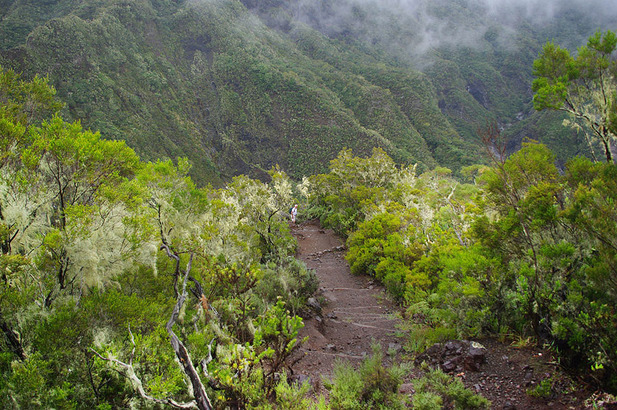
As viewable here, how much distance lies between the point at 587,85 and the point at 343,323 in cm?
825

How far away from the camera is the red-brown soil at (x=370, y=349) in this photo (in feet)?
14.5

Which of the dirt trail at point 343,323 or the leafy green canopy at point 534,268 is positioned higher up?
the leafy green canopy at point 534,268

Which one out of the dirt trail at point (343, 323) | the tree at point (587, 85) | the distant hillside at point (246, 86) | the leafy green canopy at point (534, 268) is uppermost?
the distant hillside at point (246, 86)

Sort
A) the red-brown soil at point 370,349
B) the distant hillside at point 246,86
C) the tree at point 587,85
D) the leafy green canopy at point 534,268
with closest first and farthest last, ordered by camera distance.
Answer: the leafy green canopy at point 534,268, the red-brown soil at point 370,349, the tree at point 587,85, the distant hillside at point 246,86

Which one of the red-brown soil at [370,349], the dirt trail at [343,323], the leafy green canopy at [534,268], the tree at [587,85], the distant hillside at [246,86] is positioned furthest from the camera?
the distant hillside at [246,86]

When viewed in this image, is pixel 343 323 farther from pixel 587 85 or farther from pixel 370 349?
pixel 587 85

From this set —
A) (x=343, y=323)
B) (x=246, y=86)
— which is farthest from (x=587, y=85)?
(x=246, y=86)

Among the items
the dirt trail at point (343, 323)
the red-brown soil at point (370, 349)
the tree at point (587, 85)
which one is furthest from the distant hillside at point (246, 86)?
the tree at point (587, 85)

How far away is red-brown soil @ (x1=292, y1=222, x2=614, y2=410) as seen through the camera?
4.43 meters

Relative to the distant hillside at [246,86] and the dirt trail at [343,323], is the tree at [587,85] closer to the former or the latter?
the dirt trail at [343,323]

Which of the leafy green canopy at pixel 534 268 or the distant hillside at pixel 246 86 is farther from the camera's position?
the distant hillside at pixel 246 86

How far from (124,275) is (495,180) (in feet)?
25.6

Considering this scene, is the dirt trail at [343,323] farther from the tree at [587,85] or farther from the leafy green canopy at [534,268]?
the tree at [587,85]

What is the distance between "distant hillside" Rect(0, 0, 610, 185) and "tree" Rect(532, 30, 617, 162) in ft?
178
